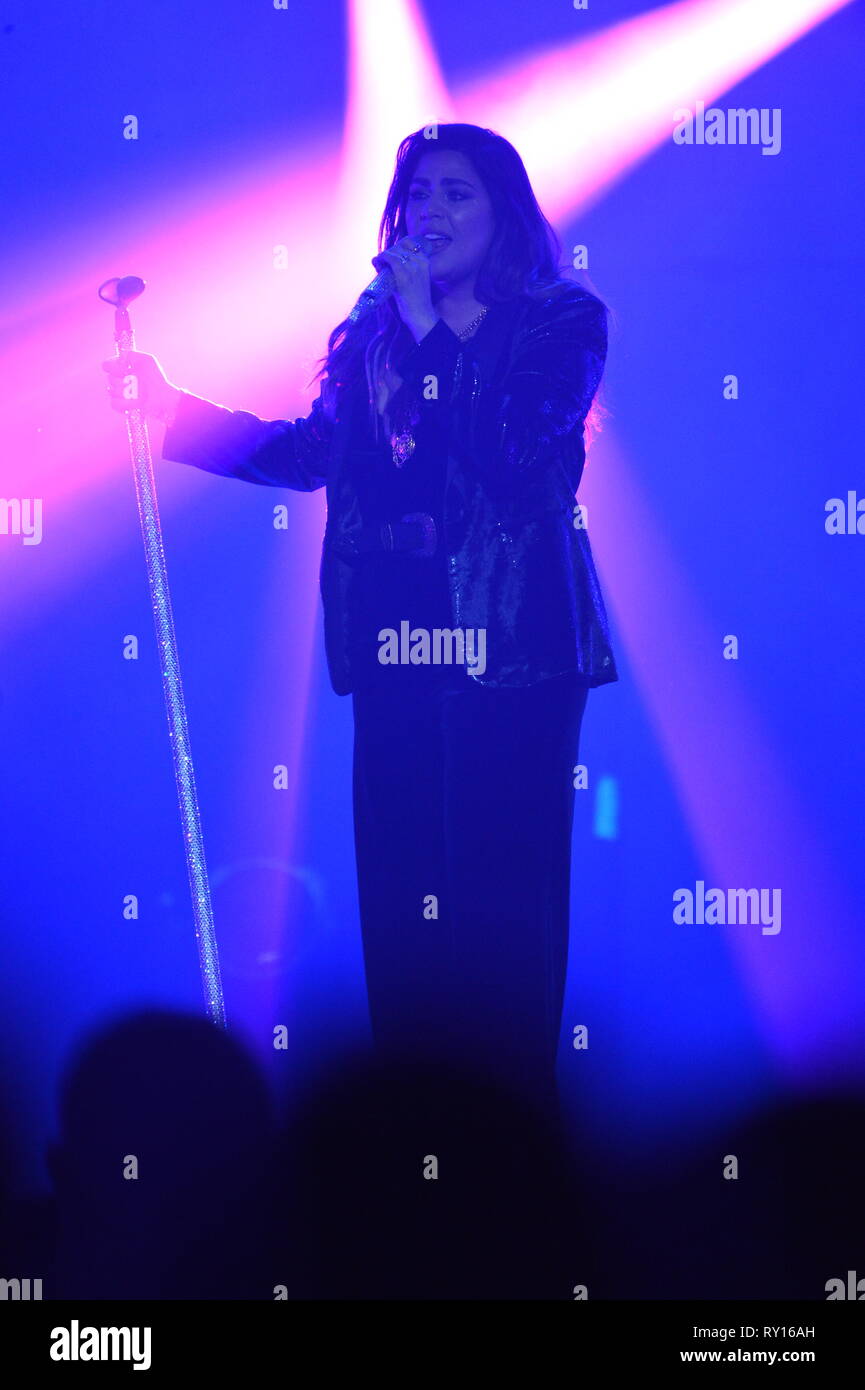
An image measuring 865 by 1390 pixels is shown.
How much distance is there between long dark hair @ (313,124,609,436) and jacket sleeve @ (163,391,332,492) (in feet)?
0.41

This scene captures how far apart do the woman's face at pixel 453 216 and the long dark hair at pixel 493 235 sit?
0.01 m

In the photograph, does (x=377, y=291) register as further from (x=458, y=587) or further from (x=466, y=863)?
(x=466, y=863)

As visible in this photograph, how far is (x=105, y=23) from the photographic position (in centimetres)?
251

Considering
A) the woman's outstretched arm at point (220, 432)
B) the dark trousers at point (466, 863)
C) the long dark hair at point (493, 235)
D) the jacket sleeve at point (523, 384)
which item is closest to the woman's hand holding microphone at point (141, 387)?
the woman's outstretched arm at point (220, 432)

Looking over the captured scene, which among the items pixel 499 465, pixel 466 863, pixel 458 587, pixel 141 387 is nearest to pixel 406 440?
pixel 499 465

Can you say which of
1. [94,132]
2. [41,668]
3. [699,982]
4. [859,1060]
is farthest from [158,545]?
[859,1060]

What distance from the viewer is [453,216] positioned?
2.45 metres

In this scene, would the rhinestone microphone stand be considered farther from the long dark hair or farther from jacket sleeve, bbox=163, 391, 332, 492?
the long dark hair

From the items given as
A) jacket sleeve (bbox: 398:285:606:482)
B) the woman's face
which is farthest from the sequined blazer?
the woman's face

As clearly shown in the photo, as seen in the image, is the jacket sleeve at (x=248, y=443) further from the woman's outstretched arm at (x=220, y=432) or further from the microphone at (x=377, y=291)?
the microphone at (x=377, y=291)

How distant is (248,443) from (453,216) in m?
0.56

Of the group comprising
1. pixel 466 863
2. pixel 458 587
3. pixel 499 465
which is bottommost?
pixel 466 863
